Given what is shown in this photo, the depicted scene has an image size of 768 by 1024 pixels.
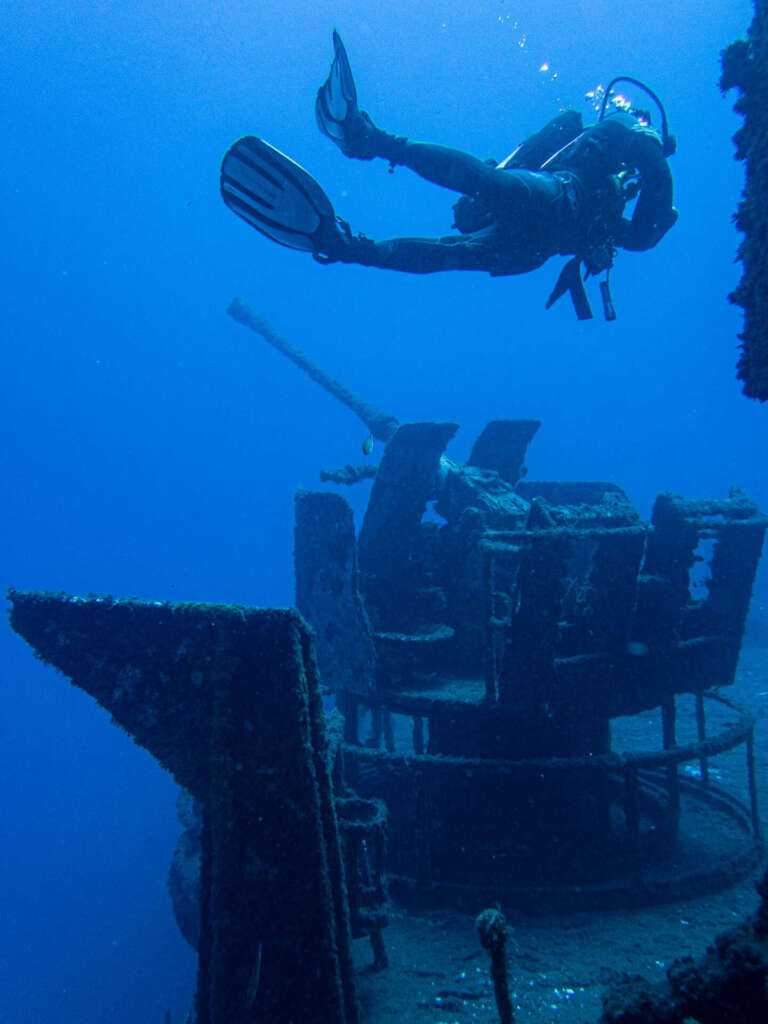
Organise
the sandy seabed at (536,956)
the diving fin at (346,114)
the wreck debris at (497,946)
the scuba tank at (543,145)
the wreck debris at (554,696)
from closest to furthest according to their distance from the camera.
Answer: the wreck debris at (497,946)
the sandy seabed at (536,956)
the diving fin at (346,114)
the wreck debris at (554,696)
the scuba tank at (543,145)

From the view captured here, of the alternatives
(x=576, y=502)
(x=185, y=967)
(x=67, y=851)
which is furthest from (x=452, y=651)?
(x=67, y=851)

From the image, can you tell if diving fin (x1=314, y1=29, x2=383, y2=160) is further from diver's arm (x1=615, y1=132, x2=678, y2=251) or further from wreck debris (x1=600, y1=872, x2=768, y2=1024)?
wreck debris (x1=600, y1=872, x2=768, y2=1024)

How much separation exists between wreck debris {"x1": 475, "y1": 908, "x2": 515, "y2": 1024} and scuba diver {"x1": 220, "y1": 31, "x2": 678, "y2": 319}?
12.9 feet

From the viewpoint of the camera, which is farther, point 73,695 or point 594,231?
point 73,695

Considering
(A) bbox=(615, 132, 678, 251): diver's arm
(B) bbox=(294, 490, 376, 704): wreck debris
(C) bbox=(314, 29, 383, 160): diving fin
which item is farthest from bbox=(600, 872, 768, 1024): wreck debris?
(A) bbox=(615, 132, 678, 251): diver's arm

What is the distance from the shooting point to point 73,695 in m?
66.4

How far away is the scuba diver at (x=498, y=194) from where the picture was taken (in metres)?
4.01

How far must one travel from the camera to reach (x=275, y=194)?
395 cm

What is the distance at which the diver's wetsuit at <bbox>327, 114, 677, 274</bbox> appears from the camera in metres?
4.38

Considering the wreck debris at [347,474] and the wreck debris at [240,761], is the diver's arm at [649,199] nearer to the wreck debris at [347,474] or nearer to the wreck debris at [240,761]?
the wreck debris at [347,474]

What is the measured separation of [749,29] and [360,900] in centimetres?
502

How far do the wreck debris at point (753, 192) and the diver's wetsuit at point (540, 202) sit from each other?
2.09 m

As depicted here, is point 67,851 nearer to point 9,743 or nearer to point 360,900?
point 9,743

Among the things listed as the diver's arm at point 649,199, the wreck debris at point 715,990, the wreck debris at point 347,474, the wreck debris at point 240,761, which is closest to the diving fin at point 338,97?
the diver's arm at point 649,199
